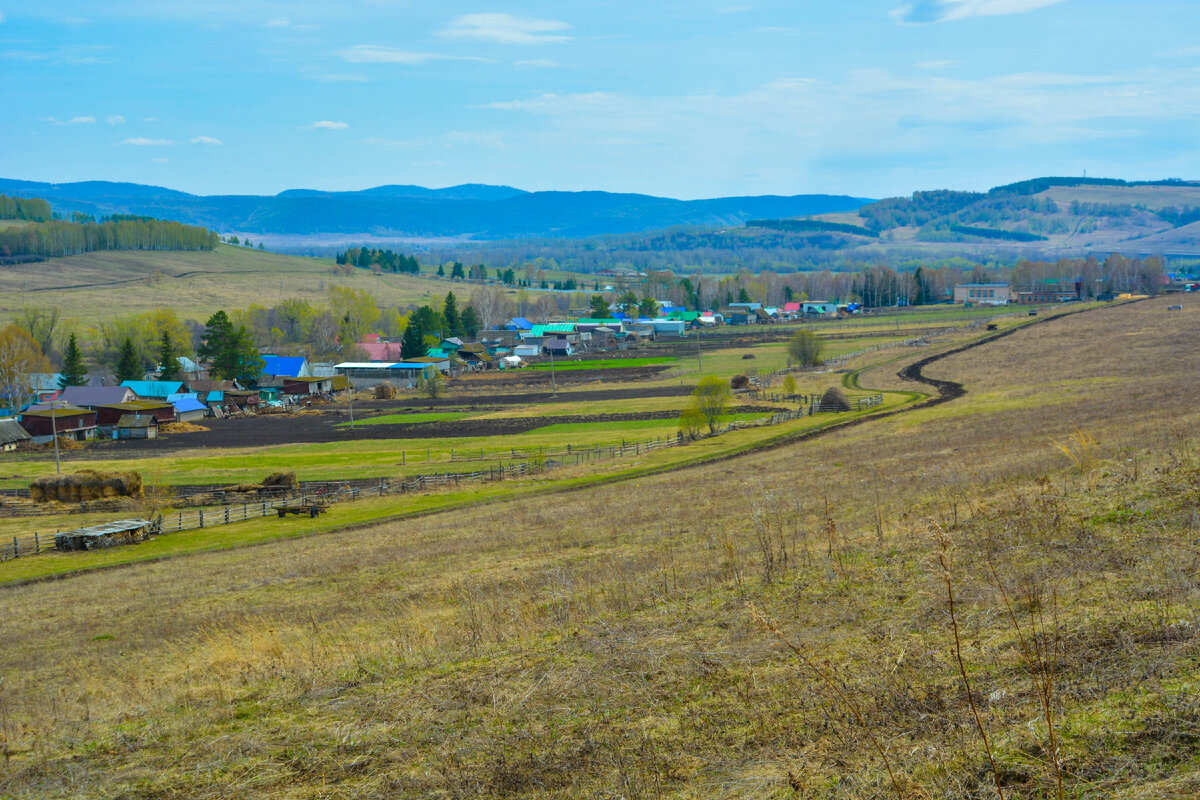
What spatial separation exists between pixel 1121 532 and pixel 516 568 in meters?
12.5

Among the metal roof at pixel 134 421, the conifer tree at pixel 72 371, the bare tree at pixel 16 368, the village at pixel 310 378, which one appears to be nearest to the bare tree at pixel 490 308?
the village at pixel 310 378

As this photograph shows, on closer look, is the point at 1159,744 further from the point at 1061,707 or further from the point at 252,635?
the point at 252,635

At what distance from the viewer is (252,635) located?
15.8 meters

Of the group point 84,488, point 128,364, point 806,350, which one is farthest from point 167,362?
point 806,350

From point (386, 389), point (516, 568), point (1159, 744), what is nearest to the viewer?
point (1159, 744)

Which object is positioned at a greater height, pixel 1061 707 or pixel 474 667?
pixel 1061 707

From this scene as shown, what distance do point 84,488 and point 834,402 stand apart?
47.4m

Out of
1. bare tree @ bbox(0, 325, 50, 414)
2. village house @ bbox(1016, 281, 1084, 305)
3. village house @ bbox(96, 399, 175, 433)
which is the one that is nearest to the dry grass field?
village house @ bbox(96, 399, 175, 433)

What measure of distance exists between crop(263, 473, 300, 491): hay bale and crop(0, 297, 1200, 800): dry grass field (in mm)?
23790

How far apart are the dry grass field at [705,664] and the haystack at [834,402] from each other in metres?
37.2

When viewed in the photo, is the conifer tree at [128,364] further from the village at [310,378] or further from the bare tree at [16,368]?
the bare tree at [16,368]

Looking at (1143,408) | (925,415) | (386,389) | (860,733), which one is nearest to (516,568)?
(860,733)

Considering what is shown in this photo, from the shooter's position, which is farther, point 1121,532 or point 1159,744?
point 1121,532

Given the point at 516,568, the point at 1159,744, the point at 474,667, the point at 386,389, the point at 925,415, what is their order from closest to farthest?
the point at 1159,744
the point at 474,667
the point at 516,568
the point at 925,415
the point at 386,389
